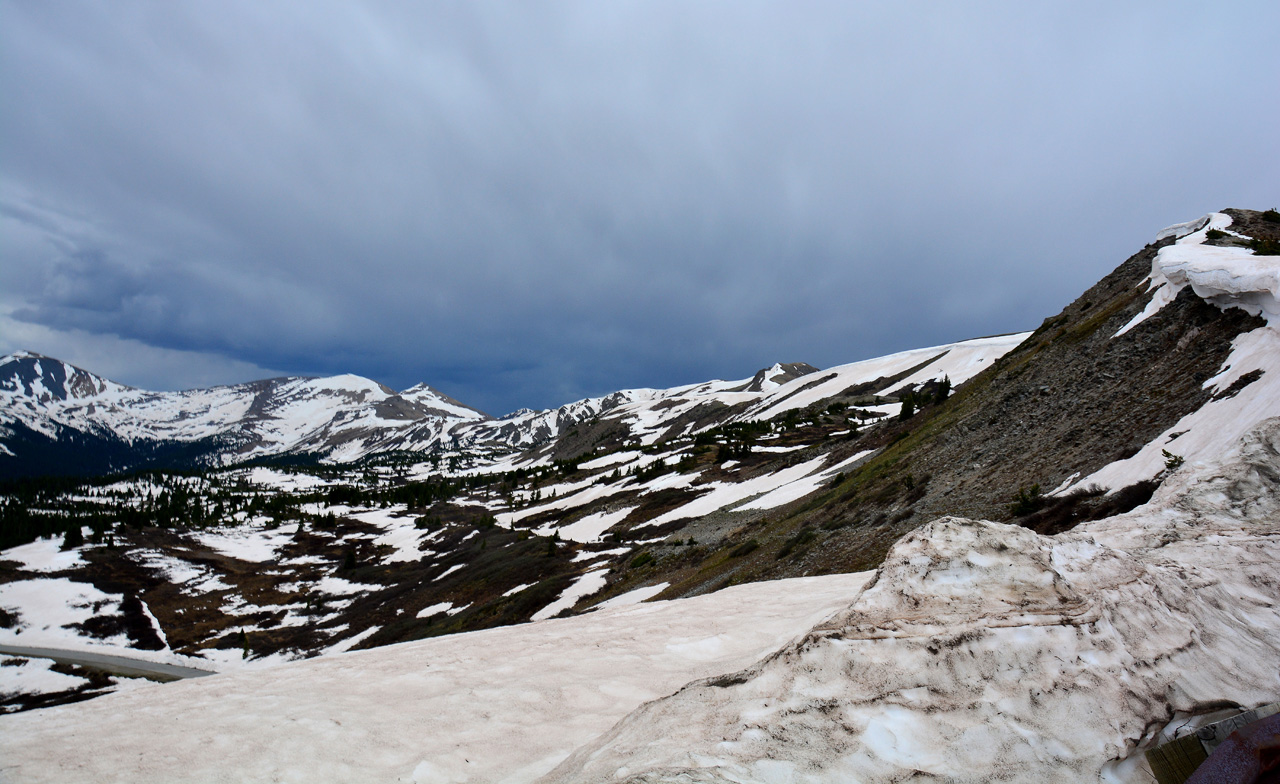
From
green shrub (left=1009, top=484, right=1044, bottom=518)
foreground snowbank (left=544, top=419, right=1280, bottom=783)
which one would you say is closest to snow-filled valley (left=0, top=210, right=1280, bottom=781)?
foreground snowbank (left=544, top=419, right=1280, bottom=783)

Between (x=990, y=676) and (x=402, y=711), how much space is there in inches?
282

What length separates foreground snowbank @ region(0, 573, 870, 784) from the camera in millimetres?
6234

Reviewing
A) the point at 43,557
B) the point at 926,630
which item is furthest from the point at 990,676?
the point at 43,557

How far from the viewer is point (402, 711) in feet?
25.1

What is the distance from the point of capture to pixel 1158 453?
520 inches

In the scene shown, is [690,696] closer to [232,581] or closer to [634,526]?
[634,526]

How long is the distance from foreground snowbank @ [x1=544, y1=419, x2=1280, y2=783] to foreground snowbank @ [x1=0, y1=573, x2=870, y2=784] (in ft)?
6.04

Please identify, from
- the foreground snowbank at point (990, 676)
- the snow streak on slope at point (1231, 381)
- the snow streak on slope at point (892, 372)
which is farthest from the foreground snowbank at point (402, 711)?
the snow streak on slope at point (892, 372)

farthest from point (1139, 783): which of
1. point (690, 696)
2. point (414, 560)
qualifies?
point (414, 560)

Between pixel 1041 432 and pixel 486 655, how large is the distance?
20.3 meters

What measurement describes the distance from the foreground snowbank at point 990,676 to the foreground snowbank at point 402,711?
184cm

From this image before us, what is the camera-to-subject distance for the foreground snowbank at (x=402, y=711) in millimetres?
6234

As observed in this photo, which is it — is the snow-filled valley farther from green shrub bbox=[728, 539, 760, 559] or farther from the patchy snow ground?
the patchy snow ground

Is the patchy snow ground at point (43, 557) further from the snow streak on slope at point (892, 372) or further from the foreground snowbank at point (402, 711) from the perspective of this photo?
the snow streak on slope at point (892, 372)
